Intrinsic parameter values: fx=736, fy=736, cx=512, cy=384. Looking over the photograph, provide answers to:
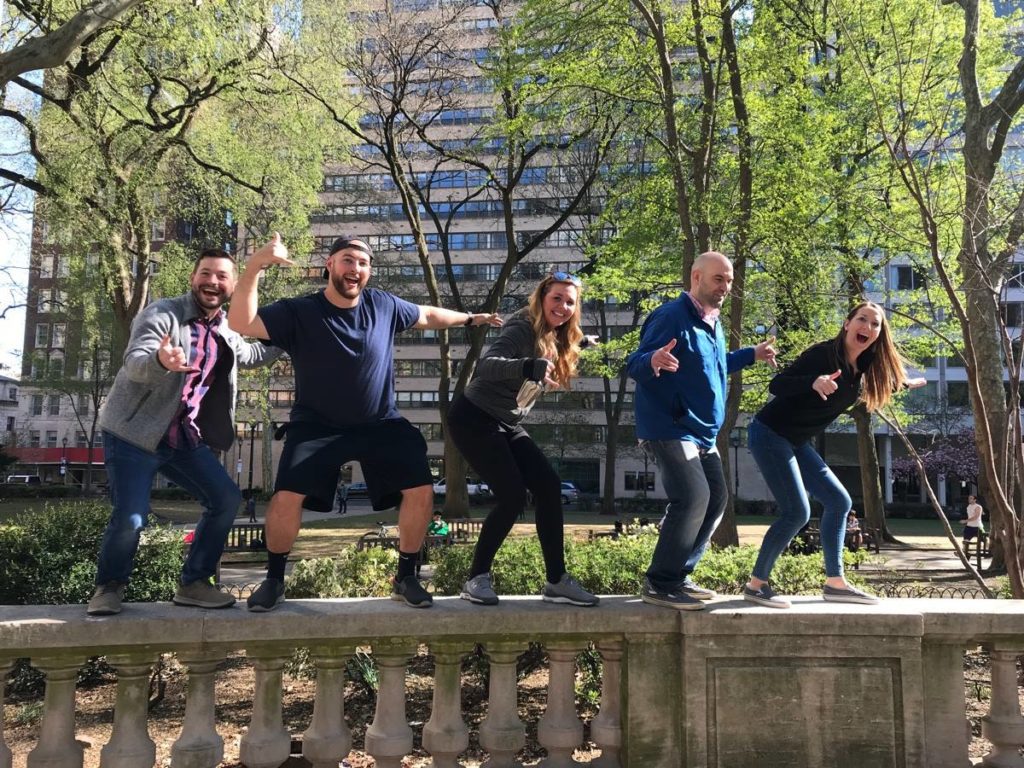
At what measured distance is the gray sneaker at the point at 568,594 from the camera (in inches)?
131

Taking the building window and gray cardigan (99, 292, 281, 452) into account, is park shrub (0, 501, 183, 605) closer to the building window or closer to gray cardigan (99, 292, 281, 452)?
gray cardigan (99, 292, 281, 452)

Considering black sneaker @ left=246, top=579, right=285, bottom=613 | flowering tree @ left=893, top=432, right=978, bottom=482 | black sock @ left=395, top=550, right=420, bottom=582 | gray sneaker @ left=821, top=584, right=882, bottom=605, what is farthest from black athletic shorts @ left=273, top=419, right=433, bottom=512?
flowering tree @ left=893, top=432, right=978, bottom=482

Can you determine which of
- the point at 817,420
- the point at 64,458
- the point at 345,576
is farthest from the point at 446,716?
the point at 64,458

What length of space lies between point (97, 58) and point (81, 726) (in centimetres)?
1387

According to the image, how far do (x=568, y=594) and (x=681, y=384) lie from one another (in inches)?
44.6

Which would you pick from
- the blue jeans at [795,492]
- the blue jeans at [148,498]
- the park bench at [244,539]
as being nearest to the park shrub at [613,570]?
the blue jeans at [795,492]

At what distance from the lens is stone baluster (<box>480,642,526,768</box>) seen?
10.1 ft

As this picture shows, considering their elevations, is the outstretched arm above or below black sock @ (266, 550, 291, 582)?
above

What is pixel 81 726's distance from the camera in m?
5.99

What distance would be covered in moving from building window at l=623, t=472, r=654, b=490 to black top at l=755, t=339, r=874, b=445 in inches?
2082

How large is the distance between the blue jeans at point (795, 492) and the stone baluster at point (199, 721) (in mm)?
2639

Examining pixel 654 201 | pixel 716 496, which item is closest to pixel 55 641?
pixel 716 496

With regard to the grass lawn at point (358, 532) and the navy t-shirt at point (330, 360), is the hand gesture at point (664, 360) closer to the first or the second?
the navy t-shirt at point (330, 360)

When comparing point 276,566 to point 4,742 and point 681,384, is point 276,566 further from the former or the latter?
point 681,384
